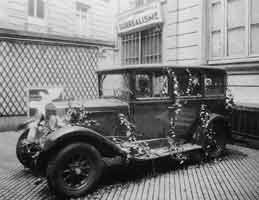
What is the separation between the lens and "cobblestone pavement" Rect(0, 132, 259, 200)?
137 inches

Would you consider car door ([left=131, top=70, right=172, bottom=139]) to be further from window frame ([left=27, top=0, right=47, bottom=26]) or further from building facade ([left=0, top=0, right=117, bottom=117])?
window frame ([left=27, top=0, right=47, bottom=26])

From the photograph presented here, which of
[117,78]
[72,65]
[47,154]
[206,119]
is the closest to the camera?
[47,154]

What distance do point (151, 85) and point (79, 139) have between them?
1.47 meters

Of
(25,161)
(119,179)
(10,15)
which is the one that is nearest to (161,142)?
(119,179)

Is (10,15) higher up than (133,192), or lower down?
higher up

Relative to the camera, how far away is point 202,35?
299 inches

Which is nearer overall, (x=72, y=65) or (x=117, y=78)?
(x=117, y=78)

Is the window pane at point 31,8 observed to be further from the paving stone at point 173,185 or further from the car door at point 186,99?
the car door at point 186,99

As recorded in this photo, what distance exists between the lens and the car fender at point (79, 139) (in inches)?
131

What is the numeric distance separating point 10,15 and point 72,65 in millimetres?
5086

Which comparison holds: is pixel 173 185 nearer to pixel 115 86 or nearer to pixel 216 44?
pixel 115 86

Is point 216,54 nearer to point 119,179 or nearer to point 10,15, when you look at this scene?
point 119,179

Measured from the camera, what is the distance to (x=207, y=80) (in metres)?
5.07

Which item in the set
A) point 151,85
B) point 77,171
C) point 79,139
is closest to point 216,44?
point 151,85
